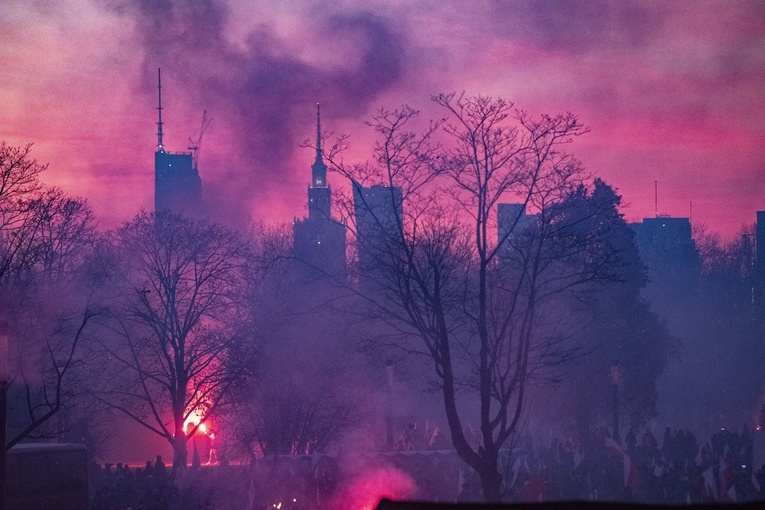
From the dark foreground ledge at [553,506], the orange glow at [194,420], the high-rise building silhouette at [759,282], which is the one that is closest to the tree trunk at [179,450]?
the orange glow at [194,420]

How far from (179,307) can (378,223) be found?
18155 millimetres

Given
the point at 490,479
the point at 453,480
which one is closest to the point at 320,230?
the point at 453,480

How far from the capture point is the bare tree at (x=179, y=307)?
28547 millimetres

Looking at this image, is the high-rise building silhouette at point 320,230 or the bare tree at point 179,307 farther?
the bare tree at point 179,307

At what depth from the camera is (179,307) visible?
3047 cm

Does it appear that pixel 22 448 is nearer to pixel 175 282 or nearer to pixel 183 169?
pixel 175 282

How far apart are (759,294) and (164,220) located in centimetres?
6233

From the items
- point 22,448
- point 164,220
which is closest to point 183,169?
point 164,220

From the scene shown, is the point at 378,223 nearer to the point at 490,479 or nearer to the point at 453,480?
the point at 490,479

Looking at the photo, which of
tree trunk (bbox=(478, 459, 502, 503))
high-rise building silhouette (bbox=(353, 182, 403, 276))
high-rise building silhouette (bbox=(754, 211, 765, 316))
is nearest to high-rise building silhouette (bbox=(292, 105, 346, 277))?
high-rise building silhouette (bbox=(353, 182, 403, 276))

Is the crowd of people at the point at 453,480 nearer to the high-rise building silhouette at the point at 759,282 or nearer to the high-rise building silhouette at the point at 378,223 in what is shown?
the high-rise building silhouette at the point at 378,223

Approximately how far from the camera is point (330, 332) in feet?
104

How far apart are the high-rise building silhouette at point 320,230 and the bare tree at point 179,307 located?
10.3 feet

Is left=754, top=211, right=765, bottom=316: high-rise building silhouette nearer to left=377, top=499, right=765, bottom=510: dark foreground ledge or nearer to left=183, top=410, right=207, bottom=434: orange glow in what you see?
left=183, top=410, right=207, bottom=434: orange glow
